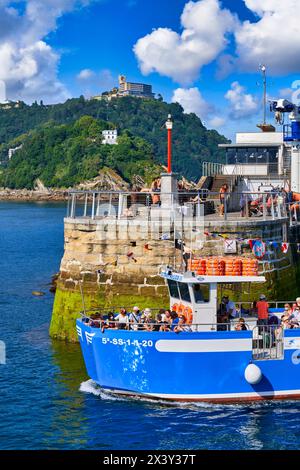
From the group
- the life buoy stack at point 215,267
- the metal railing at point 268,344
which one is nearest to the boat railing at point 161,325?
the metal railing at point 268,344

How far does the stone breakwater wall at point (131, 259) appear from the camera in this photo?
2559 cm

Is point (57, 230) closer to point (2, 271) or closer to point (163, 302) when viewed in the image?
point (2, 271)

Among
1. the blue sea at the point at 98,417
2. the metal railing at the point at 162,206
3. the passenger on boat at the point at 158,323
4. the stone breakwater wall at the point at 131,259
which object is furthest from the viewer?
the metal railing at the point at 162,206

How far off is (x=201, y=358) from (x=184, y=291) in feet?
6.89

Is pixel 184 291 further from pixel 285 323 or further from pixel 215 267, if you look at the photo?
pixel 285 323

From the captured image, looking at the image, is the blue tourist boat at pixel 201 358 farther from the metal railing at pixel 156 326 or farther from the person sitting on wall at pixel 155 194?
the person sitting on wall at pixel 155 194

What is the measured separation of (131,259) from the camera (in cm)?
2598

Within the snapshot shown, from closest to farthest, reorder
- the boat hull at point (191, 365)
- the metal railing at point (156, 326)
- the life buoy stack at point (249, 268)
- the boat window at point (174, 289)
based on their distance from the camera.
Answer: the boat hull at point (191, 365) → the metal railing at point (156, 326) → the life buoy stack at point (249, 268) → the boat window at point (174, 289)

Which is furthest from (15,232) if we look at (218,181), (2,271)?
(218,181)

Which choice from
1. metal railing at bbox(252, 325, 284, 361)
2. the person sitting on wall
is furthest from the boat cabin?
the person sitting on wall

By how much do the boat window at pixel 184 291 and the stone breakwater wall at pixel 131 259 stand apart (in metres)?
2.97

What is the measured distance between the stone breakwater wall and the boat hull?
12.2 feet

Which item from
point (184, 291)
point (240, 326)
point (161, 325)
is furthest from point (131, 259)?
point (240, 326)

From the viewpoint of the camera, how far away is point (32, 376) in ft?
81.1
